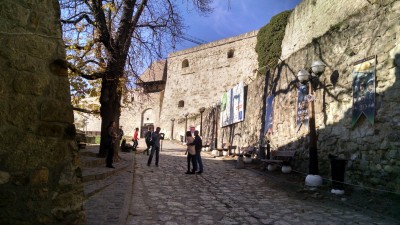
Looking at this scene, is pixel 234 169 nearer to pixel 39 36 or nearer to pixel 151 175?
pixel 151 175

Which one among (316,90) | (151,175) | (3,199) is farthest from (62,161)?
(316,90)

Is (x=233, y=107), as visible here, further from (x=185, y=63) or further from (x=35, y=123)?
(x=185, y=63)

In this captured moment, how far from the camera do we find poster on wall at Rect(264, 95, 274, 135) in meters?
13.9

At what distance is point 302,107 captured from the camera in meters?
10.8

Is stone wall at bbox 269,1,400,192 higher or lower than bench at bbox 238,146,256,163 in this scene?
higher

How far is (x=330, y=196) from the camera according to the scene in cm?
739

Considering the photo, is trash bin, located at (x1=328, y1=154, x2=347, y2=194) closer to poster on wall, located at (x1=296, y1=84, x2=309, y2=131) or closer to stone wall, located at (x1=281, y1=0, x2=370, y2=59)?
poster on wall, located at (x1=296, y1=84, x2=309, y2=131)

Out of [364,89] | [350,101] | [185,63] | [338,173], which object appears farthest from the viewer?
[185,63]

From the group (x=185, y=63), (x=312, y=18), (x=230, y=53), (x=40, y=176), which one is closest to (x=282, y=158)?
(x=312, y=18)

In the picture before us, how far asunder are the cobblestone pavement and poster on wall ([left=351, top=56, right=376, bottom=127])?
2.23 metres

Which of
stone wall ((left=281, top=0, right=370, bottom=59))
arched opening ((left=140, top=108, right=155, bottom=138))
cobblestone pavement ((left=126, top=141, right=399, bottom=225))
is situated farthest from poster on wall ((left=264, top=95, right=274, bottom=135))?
arched opening ((left=140, top=108, right=155, bottom=138))

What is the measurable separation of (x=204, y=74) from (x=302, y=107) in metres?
27.1

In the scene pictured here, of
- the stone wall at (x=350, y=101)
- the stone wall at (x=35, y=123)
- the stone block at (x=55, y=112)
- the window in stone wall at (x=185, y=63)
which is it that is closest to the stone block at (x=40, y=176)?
the stone wall at (x=35, y=123)

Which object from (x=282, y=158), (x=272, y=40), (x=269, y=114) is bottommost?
(x=282, y=158)
